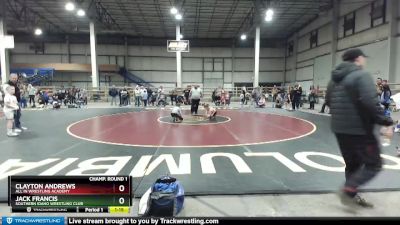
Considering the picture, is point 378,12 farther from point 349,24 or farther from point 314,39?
point 314,39

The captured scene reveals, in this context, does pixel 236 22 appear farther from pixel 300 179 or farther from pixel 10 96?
pixel 300 179

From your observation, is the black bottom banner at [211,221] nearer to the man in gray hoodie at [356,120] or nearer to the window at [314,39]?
the man in gray hoodie at [356,120]

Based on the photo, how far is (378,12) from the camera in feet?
69.3

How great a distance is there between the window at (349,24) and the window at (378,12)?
237 cm

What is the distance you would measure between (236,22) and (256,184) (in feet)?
97.9

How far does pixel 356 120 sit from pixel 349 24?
83.0 ft

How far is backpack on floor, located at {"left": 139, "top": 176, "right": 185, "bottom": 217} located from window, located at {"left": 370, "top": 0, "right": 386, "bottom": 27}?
22.9 m

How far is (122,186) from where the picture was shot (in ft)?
7.47

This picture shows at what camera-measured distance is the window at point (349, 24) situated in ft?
79.8
